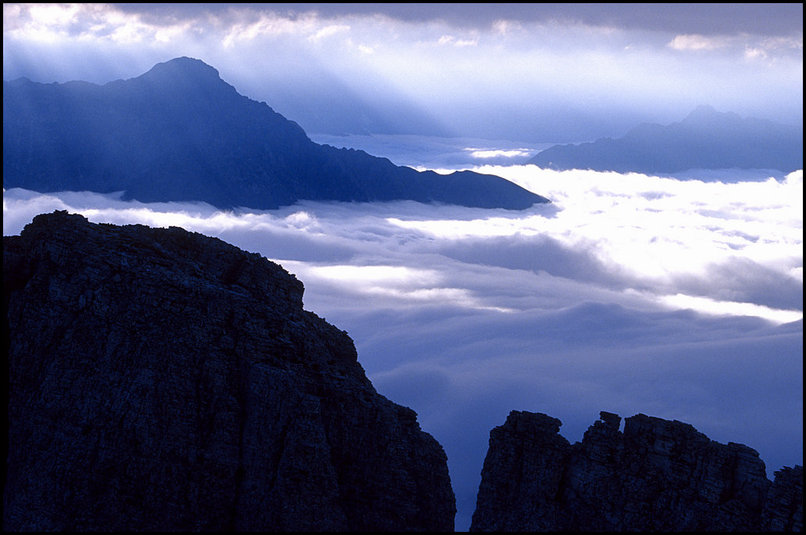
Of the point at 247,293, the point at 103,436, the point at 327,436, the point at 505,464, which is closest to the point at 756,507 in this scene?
the point at 505,464

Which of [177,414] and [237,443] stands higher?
[177,414]

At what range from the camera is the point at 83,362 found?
39750 millimetres

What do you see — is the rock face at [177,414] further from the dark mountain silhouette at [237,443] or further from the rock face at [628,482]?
the rock face at [628,482]

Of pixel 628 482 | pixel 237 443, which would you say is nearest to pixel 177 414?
pixel 237 443

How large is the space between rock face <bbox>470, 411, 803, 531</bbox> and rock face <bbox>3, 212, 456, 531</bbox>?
162 inches

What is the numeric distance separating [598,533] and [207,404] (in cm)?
1816

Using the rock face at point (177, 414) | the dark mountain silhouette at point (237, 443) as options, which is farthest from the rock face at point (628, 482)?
the rock face at point (177, 414)

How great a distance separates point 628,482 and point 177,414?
66.1 feet

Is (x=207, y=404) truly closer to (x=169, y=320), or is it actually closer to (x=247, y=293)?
(x=169, y=320)

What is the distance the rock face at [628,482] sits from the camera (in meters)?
34.9

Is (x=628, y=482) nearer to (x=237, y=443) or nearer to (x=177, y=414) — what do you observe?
(x=237, y=443)

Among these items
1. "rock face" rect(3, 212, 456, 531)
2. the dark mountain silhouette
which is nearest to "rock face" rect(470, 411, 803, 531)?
the dark mountain silhouette

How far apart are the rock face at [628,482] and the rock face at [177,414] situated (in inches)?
162

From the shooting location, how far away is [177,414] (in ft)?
124
